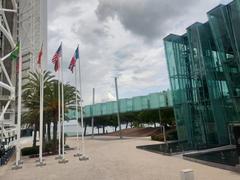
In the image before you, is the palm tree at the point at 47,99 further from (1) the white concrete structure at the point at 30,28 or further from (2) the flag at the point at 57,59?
(1) the white concrete structure at the point at 30,28

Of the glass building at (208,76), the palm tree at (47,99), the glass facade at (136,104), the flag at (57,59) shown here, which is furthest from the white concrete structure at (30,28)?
the flag at (57,59)

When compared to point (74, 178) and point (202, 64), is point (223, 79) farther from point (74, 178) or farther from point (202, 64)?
point (74, 178)

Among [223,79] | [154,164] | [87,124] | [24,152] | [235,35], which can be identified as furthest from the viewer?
[87,124]

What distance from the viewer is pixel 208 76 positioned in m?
25.9

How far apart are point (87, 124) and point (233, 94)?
2400 inches

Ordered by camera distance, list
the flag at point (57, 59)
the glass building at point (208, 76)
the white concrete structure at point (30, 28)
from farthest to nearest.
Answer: the white concrete structure at point (30, 28) < the flag at point (57, 59) < the glass building at point (208, 76)

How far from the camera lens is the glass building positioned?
22266mm

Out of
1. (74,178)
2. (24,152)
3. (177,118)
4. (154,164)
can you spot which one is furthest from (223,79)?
(24,152)

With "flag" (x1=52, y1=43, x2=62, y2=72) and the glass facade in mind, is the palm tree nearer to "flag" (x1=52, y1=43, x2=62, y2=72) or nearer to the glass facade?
"flag" (x1=52, y1=43, x2=62, y2=72)

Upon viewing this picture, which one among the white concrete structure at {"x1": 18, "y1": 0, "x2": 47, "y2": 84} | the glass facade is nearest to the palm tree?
the glass facade

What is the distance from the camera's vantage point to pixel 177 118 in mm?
30625

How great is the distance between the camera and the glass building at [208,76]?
22.3m

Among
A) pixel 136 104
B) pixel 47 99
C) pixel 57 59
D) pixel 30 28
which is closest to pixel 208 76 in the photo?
pixel 57 59

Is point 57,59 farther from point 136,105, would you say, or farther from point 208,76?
point 136,105
